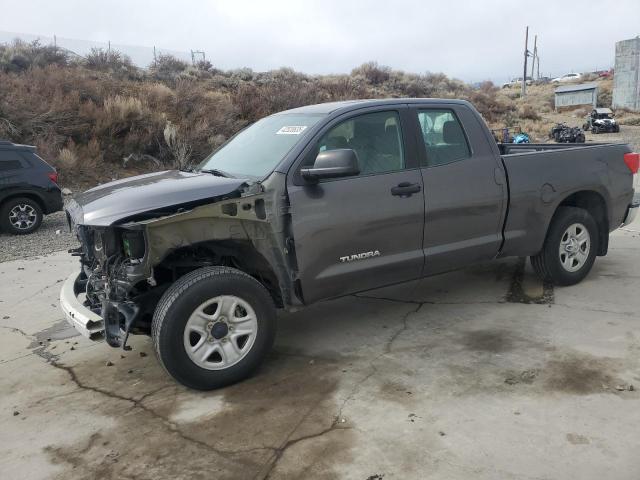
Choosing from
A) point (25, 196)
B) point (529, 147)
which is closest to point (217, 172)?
point (529, 147)

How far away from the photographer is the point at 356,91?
30.6 metres

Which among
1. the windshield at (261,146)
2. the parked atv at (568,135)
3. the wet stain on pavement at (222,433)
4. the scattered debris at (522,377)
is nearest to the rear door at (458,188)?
the windshield at (261,146)

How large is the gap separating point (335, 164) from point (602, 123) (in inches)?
1285

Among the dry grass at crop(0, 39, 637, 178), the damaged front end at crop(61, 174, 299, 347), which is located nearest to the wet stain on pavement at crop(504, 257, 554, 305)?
the damaged front end at crop(61, 174, 299, 347)

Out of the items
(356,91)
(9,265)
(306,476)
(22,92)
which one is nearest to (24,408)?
(306,476)

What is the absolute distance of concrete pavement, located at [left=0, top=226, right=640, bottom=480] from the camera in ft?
10.0

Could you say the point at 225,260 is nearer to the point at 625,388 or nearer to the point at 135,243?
the point at 135,243

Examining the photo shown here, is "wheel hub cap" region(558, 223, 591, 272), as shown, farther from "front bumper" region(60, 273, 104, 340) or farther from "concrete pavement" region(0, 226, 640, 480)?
"front bumper" region(60, 273, 104, 340)

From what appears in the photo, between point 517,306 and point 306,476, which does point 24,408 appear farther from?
point 517,306

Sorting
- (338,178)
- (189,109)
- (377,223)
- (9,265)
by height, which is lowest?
(9,265)

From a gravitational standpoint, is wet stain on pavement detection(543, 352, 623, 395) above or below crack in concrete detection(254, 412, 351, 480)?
below

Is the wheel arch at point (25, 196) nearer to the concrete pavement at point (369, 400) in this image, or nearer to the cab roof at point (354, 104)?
the concrete pavement at point (369, 400)

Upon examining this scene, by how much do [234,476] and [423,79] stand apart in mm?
41052

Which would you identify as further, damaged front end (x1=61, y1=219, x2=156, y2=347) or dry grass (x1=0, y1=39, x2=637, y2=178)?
dry grass (x1=0, y1=39, x2=637, y2=178)
